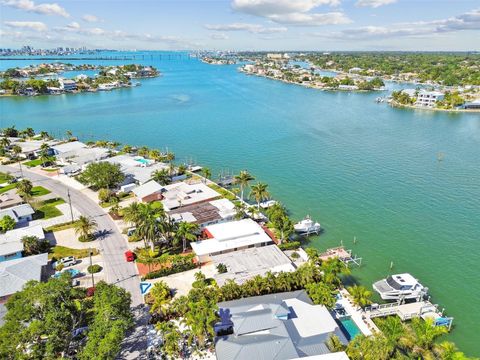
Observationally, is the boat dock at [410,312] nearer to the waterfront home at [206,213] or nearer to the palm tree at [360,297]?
the palm tree at [360,297]

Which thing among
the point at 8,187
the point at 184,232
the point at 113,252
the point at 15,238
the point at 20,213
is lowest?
the point at 113,252

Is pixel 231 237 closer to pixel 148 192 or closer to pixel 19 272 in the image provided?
pixel 148 192

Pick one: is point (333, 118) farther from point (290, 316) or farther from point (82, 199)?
point (290, 316)

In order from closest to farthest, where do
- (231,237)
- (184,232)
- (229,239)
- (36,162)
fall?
(184,232), (229,239), (231,237), (36,162)

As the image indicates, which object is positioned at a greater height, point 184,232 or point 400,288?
point 184,232

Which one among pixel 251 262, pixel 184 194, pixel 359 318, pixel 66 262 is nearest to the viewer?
pixel 359 318

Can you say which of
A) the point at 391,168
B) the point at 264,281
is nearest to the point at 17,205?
the point at 264,281

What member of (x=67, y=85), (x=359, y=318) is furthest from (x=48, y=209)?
(x=67, y=85)

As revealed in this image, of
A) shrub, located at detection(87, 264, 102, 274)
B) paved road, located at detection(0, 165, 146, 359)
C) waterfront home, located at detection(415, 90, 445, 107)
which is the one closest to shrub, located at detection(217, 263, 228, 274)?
paved road, located at detection(0, 165, 146, 359)
